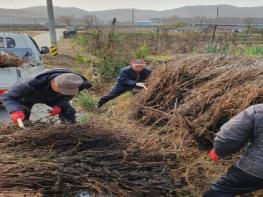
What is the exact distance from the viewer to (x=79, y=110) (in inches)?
363

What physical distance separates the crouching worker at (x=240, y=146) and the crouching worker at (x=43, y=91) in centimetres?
187

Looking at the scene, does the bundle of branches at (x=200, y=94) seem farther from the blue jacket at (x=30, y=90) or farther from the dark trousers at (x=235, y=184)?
the dark trousers at (x=235, y=184)

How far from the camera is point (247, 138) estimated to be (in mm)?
3494

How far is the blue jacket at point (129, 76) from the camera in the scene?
322 inches

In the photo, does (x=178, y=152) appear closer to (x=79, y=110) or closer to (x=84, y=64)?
(x=79, y=110)

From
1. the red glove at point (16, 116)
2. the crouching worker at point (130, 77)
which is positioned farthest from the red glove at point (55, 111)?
the crouching worker at point (130, 77)

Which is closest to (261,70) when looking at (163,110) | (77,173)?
(163,110)

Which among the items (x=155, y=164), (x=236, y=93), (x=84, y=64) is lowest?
(x=84, y=64)

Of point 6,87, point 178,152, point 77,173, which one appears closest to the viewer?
point 77,173

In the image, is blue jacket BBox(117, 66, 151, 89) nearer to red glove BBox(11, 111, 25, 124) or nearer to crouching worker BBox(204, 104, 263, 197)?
red glove BBox(11, 111, 25, 124)

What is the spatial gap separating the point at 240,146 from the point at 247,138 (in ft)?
0.33

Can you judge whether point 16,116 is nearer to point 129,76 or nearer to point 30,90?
point 30,90

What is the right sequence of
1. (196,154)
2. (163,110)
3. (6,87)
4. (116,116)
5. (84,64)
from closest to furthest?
(196,154)
(163,110)
(116,116)
(6,87)
(84,64)

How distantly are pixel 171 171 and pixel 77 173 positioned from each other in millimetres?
1105
